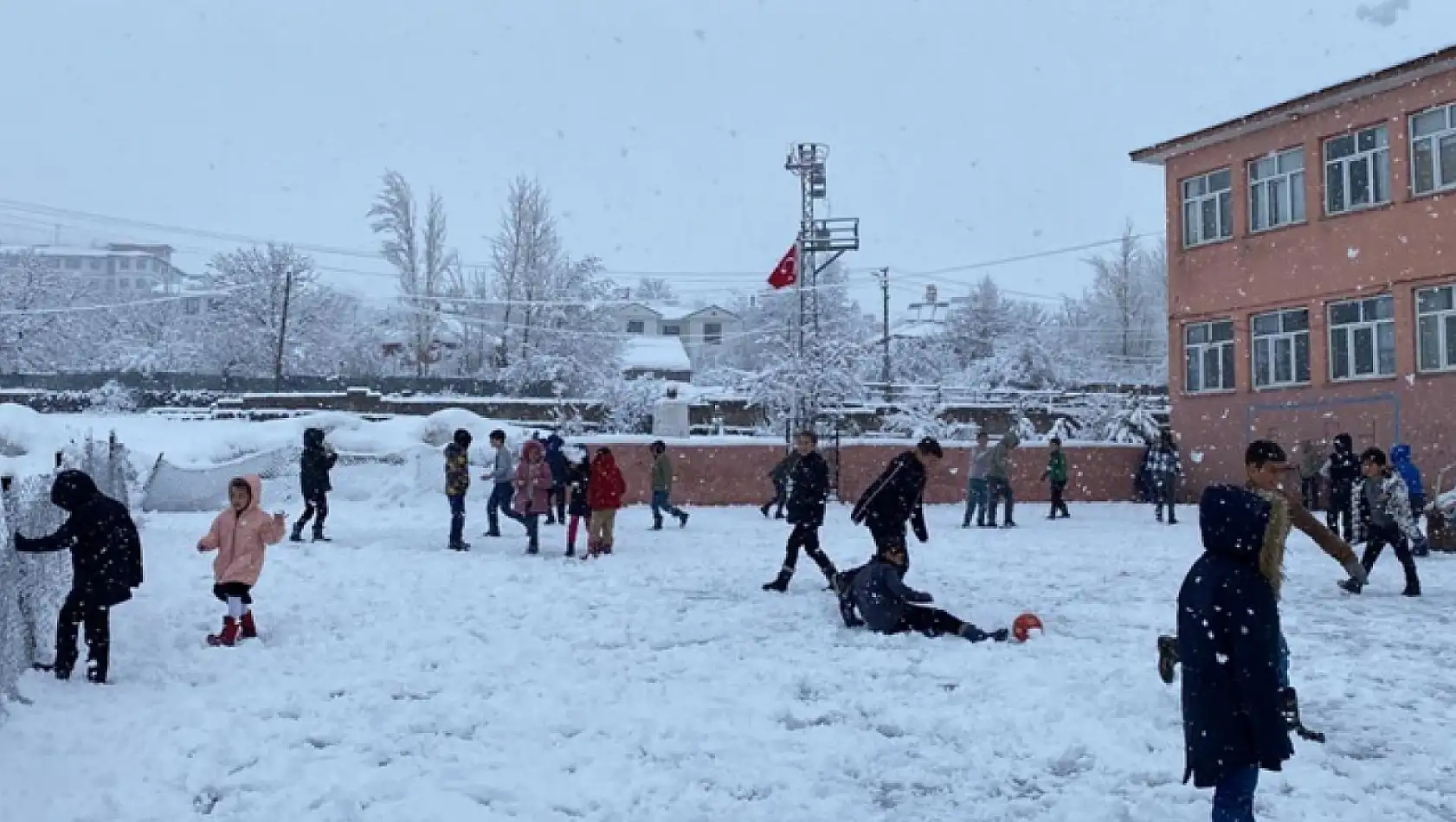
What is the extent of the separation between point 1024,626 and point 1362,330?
18.6 m

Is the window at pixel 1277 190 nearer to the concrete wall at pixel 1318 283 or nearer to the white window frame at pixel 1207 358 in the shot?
the concrete wall at pixel 1318 283

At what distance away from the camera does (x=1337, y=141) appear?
25.1m

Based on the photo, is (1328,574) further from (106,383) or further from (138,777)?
(106,383)

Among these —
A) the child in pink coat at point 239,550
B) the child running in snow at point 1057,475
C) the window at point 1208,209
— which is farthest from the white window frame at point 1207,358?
the child in pink coat at point 239,550

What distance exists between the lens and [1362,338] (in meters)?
24.8

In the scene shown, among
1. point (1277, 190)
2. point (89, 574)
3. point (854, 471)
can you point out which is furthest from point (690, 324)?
point (89, 574)

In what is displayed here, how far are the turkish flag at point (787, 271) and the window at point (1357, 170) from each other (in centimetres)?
1425

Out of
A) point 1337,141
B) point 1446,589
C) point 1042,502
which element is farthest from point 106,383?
point 1446,589

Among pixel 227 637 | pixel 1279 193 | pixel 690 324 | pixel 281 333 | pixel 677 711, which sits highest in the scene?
pixel 690 324

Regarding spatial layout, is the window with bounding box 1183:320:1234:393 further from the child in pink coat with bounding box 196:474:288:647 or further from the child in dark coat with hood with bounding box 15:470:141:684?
the child in dark coat with hood with bounding box 15:470:141:684

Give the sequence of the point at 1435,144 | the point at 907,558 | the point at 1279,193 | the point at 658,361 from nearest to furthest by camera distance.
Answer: the point at 907,558, the point at 1435,144, the point at 1279,193, the point at 658,361

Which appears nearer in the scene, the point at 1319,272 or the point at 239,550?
the point at 239,550

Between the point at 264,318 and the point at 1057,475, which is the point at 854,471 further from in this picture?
the point at 264,318

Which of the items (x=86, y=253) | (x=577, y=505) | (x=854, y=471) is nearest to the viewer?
(x=577, y=505)
